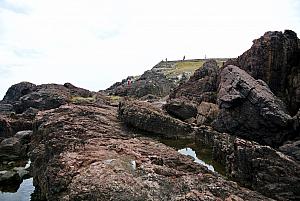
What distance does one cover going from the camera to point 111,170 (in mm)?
26344

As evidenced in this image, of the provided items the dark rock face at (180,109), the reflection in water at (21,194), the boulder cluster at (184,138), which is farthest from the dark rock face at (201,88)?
the reflection in water at (21,194)

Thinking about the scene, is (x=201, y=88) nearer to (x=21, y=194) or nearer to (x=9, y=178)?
(x=9, y=178)

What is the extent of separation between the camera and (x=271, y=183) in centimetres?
2961

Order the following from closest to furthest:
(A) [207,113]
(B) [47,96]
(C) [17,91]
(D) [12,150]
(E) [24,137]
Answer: (A) [207,113]
(D) [12,150]
(E) [24,137]
(B) [47,96]
(C) [17,91]

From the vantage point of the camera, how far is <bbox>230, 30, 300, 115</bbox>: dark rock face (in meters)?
54.7

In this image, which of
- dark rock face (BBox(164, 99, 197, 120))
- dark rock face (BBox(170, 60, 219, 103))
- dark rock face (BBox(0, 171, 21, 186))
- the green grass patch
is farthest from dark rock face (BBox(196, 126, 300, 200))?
the green grass patch

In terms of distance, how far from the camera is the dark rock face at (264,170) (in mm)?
29016

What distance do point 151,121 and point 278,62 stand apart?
22.9m

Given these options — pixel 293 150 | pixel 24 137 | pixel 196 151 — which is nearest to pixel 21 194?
pixel 196 151

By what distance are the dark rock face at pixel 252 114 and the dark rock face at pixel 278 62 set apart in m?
5.51

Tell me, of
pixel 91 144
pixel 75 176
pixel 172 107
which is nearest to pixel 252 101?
pixel 172 107

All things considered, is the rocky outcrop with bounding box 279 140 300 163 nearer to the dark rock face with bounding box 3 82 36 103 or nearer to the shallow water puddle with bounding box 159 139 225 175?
the shallow water puddle with bounding box 159 139 225 175

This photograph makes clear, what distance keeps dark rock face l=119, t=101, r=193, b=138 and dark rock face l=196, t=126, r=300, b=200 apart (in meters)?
11.6

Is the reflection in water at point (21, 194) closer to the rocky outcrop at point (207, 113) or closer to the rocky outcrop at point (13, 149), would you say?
the rocky outcrop at point (13, 149)
